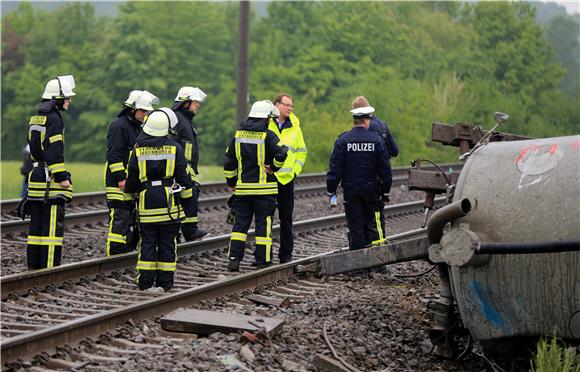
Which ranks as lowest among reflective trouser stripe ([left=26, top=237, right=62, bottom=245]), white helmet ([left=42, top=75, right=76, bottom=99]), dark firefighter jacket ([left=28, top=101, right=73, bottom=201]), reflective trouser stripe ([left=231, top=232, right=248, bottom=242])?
reflective trouser stripe ([left=26, top=237, right=62, bottom=245])

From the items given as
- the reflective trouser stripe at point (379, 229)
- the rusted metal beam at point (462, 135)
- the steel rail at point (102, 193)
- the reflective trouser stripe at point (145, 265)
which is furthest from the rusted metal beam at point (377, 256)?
the steel rail at point (102, 193)

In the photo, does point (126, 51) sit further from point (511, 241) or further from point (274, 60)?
point (511, 241)

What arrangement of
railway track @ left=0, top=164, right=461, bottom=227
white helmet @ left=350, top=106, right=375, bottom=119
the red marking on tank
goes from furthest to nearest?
railway track @ left=0, top=164, right=461, bottom=227
white helmet @ left=350, top=106, right=375, bottom=119
the red marking on tank

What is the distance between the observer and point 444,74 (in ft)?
130

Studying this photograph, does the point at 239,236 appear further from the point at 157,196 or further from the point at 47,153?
the point at 47,153

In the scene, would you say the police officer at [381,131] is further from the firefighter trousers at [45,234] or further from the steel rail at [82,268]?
the firefighter trousers at [45,234]

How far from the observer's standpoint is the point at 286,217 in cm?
1090

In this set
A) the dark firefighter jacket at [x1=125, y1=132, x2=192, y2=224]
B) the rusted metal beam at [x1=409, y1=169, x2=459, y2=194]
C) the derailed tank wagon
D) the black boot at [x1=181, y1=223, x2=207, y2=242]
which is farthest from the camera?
the black boot at [x1=181, y1=223, x2=207, y2=242]

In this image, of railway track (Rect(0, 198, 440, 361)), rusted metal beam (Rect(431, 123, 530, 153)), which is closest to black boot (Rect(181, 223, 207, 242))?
railway track (Rect(0, 198, 440, 361))

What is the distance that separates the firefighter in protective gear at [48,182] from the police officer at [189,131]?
1.94 m

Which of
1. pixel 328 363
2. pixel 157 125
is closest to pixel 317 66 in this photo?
pixel 157 125

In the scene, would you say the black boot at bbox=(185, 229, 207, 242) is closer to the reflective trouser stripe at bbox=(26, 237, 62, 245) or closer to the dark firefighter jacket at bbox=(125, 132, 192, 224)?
the reflective trouser stripe at bbox=(26, 237, 62, 245)

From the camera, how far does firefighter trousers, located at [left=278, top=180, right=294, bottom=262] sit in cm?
1085

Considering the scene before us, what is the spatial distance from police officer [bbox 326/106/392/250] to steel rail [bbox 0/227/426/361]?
2.63 ft
